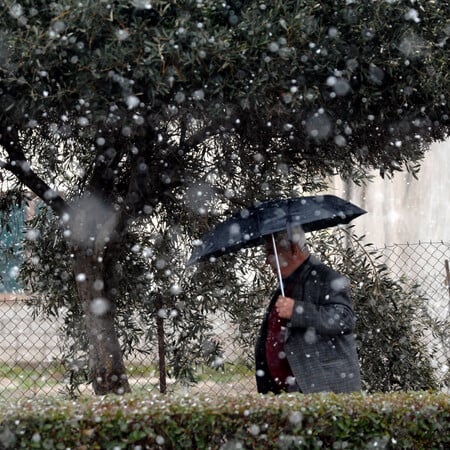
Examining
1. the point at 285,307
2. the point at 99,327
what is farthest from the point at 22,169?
the point at 285,307

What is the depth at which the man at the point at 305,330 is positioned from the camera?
504cm

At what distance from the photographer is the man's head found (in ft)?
17.2

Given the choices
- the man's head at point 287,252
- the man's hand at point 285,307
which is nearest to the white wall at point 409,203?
the man's head at point 287,252

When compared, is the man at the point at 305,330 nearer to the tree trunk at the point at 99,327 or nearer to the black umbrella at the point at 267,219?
the black umbrella at the point at 267,219

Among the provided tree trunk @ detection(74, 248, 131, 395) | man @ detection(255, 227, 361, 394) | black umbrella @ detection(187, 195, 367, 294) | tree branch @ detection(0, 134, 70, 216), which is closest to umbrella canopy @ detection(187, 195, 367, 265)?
black umbrella @ detection(187, 195, 367, 294)

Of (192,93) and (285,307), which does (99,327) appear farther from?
(192,93)

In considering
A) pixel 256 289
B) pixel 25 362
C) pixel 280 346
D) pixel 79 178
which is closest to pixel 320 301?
pixel 280 346

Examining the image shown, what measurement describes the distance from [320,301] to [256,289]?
2650 millimetres

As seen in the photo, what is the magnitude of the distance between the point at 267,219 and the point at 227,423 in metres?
1.48

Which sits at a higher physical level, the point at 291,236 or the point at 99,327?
the point at 291,236

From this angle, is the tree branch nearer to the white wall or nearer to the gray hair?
the gray hair

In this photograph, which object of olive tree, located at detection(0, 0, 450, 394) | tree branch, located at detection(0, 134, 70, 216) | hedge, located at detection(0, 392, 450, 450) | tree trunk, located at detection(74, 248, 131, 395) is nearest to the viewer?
hedge, located at detection(0, 392, 450, 450)

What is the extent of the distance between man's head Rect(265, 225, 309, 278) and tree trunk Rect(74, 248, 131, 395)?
1563 millimetres

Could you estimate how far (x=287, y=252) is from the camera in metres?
5.29
